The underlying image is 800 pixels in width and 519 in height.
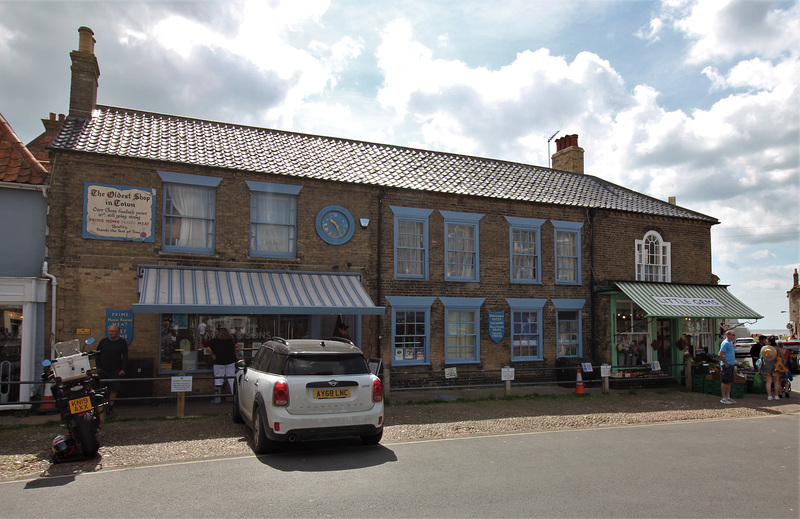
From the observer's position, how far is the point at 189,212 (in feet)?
44.3

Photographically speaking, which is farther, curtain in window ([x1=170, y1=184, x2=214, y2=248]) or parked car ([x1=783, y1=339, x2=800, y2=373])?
parked car ([x1=783, y1=339, x2=800, y2=373])

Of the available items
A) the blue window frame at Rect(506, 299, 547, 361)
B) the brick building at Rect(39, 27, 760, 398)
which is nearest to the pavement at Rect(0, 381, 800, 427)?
the brick building at Rect(39, 27, 760, 398)

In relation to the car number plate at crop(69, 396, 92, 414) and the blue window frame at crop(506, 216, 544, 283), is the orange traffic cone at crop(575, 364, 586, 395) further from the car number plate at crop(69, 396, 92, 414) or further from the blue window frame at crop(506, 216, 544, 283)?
the car number plate at crop(69, 396, 92, 414)

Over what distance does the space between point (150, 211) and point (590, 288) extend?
13.6m

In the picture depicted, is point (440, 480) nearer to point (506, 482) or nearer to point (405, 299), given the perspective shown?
point (506, 482)

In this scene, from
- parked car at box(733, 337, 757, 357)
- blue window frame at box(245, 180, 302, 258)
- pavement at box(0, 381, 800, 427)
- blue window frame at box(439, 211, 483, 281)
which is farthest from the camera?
parked car at box(733, 337, 757, 357)

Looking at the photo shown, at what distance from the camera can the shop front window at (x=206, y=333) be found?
13.0 m

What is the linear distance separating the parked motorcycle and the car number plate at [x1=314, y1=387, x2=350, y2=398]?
3.22 metres

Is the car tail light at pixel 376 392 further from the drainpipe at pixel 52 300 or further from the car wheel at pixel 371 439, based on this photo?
the drainpipe at pixel 52 300

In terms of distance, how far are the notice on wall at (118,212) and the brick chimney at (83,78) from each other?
3.43m

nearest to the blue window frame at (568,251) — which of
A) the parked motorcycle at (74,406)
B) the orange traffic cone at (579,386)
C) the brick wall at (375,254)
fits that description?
the brick wall at (375,254)

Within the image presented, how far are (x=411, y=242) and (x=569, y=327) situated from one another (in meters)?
6.24

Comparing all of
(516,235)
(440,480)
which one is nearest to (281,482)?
(440,480)

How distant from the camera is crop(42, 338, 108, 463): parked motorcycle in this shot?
24.8 feet
